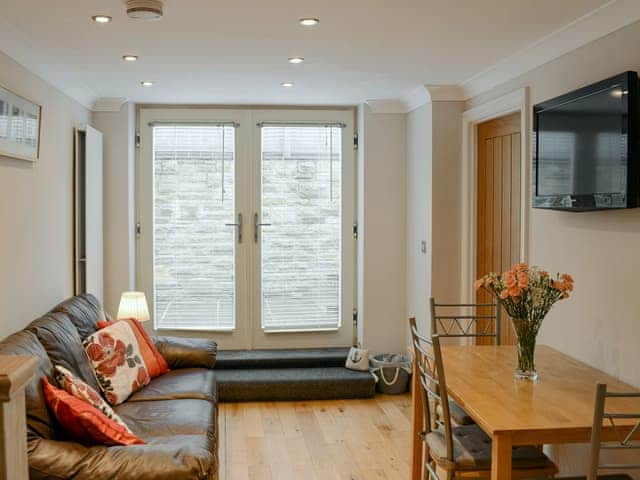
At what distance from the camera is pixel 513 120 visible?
4367 millimetres

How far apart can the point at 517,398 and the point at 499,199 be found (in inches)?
86.8

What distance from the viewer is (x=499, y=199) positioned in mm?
4598

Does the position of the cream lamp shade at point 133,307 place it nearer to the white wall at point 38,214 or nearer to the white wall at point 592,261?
the white wall at point 38,214

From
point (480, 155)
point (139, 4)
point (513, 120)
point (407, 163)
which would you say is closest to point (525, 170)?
point (513, 120)

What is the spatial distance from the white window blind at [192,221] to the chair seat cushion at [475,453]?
340 centimetres

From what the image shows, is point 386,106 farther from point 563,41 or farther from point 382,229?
point 563,41

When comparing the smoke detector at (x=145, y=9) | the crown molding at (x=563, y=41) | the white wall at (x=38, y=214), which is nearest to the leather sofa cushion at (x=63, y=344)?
the white wall at (x=38, y=214)

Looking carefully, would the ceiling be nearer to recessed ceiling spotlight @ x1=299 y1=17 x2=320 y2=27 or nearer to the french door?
recessed ceiling spotlight @ x1=299 y1=17 x2=320 y2=27

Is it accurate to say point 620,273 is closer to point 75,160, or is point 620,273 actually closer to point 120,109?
point 75,160

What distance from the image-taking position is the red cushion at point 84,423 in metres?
2.66

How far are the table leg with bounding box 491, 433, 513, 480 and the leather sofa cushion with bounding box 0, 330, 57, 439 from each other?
1.60 meters

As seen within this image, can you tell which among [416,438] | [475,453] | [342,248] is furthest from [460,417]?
[342,248]

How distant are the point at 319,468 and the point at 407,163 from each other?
2.78 metres

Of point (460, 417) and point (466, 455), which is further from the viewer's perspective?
point (460, 417)
